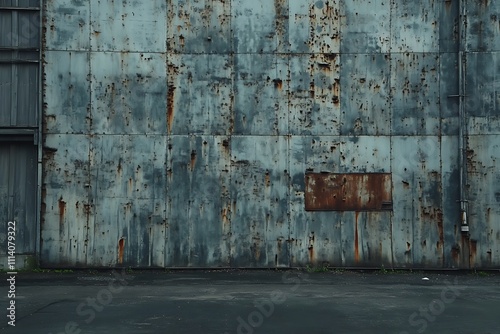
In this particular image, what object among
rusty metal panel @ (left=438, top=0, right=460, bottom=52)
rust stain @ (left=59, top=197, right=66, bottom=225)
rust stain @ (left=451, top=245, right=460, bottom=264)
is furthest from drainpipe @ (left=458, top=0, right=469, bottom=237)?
rust stain @ (left=59, top=197, right=66, bottom=225)

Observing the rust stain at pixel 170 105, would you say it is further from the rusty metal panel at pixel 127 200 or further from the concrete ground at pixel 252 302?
the concrete ground at pixel 252 302

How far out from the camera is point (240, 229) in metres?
14.2

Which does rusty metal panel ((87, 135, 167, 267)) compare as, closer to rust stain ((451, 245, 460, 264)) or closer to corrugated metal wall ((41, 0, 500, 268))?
corrugated metal wall ((41, 0, 500, 268))

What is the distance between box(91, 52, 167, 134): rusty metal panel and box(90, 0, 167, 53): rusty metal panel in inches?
7.7

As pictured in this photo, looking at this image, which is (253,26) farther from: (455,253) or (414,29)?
(455,253)

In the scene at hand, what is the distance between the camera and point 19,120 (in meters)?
14.1

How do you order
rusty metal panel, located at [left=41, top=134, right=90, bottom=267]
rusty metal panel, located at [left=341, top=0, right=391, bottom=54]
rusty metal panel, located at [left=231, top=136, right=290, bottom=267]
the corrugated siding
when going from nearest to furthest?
1. rusty metal panel, located at [left=41, top=134, right=90, bottom=267]
2. the corrugated siding
3. rusty metal panel, located at [left=231, top=136, right=290, bottom=267]
4. rusty metal panel, located at [left=341, top=0, right=391, bottom=54]

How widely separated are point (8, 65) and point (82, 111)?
73.1 inches

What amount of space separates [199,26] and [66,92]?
3198mm

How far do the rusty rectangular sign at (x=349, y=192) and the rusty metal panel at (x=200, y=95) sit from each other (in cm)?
224

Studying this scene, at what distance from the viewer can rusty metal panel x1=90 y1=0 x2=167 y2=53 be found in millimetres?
14211

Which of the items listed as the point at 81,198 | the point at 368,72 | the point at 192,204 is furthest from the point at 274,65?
the point at 81,198

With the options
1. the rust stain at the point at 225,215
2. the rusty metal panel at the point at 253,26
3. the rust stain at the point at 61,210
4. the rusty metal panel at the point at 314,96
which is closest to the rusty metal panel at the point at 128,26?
the rusty metal panel at the point at 253,26

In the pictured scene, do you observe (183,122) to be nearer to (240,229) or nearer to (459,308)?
(240,229)
